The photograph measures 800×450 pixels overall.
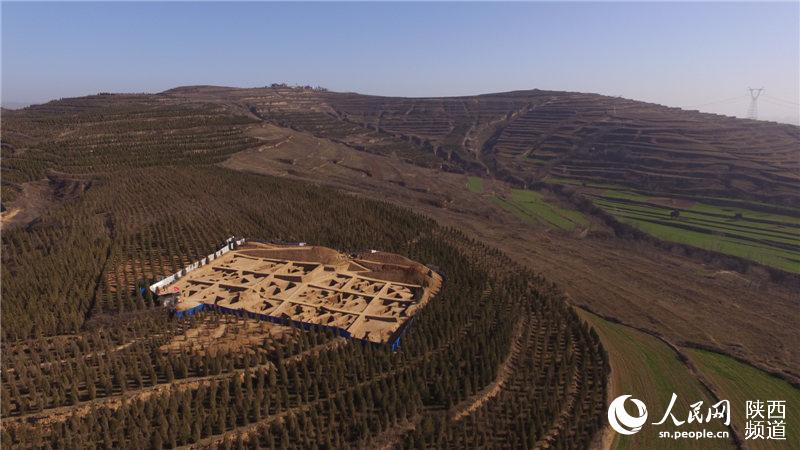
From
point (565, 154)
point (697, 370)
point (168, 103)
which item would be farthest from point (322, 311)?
point (168, 103)

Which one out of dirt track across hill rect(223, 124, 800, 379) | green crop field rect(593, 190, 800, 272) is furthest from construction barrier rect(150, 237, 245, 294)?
green crop field rect(593, 190, 800, 272)

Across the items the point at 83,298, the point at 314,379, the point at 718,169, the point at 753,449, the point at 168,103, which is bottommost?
the point at 753,449

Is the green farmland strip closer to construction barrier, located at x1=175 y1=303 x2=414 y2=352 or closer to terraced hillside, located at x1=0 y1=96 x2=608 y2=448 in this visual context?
terraced hillside, located at x1=0 y1=96 x2=608 y2=448

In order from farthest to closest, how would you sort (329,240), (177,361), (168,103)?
(168,103), (329,240), (177,361)

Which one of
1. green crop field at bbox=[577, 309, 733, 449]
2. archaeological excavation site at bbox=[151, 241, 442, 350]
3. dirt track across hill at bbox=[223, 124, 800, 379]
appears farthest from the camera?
dirt track across hill at bbox=[223, 124, 800, 379]

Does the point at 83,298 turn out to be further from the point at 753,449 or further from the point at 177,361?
the point at 753,449

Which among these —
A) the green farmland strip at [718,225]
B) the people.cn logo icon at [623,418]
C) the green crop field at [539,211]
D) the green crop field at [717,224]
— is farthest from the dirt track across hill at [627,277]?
the people.cn logo icon at [623,418]
